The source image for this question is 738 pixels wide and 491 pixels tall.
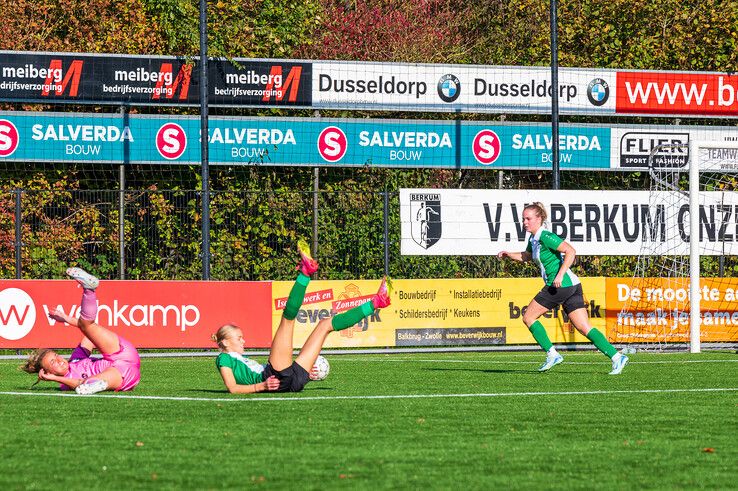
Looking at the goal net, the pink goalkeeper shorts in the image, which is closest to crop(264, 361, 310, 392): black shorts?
the pink goalkeeper shorts

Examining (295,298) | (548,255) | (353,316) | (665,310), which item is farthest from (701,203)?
(295,298)

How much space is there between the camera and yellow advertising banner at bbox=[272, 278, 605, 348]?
20109 mm

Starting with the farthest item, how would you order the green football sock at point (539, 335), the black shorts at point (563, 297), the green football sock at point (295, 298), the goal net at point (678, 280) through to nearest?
the goal net at point (678, 280), the green football sock at point (539, 335), the black shorts at point (563, 297), the green football sock at point (295, 298)

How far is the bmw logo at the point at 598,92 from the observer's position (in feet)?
96.8

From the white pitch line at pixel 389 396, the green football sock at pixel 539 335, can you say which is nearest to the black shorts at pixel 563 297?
the green football sock at pixel 539 335

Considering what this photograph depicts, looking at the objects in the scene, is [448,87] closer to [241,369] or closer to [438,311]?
[438,311]

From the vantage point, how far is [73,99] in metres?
27.0

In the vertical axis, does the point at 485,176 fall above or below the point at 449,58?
below

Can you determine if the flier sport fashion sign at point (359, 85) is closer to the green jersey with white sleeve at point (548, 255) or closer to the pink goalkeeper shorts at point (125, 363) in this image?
the green jersey with white sleeve at point (548, 255)

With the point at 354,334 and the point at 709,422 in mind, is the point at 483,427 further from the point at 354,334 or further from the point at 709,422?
the point at 354,334

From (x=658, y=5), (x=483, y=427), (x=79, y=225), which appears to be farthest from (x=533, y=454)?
(x=658, y=5)

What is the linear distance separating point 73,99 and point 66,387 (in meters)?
16.4

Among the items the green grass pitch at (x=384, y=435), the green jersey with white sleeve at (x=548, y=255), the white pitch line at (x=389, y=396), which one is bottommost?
the white pitch line at (x=389, y=396)

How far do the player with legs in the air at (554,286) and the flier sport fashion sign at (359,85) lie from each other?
14.2 metres
